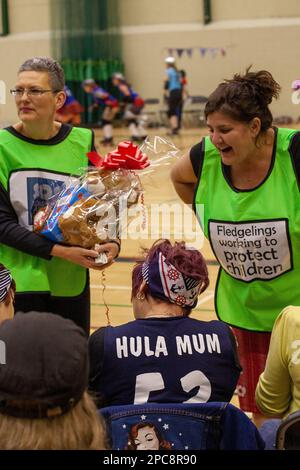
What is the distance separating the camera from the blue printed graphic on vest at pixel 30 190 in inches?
132

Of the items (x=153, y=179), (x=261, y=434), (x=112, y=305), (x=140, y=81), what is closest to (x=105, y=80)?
(x=140, y=81)

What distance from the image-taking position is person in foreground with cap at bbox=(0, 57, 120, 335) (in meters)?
3.30

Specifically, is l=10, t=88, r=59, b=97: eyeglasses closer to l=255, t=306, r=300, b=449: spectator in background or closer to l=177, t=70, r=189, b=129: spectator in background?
l=255, t=306, r=300, b=449: spectator in background

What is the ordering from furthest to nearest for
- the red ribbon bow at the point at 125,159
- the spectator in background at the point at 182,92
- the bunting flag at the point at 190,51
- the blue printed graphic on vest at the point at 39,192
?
the bunting flag at the point at 190,51, the spectator in background at the point at 182,92, the blue printed graphic on vest at the point at 39,192, the red ribbon bow at the point at 125,159

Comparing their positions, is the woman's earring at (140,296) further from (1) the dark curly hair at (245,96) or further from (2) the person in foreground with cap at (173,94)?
(2) the person in foreground with cap at (173,94)

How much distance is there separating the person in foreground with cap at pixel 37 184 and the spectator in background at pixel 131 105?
45.7 feet

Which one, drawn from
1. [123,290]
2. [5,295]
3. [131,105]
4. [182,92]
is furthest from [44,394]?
[182,92]

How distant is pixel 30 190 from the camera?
3357mm

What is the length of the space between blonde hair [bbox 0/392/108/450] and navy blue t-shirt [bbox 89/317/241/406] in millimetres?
701

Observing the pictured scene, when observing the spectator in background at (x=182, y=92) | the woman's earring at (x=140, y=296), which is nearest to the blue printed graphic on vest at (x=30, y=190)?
the woman's earring at (x=140, y=296)

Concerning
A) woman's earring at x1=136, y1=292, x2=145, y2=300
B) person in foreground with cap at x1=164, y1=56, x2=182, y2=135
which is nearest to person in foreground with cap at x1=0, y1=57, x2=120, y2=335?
woman's earring at x1=136, y1=292, x2=145, y2=300

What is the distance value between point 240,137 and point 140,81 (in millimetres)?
17972

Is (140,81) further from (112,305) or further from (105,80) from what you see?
(112,305)

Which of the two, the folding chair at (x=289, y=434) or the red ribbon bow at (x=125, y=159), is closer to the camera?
the folding chair at (x=289, y=434)
